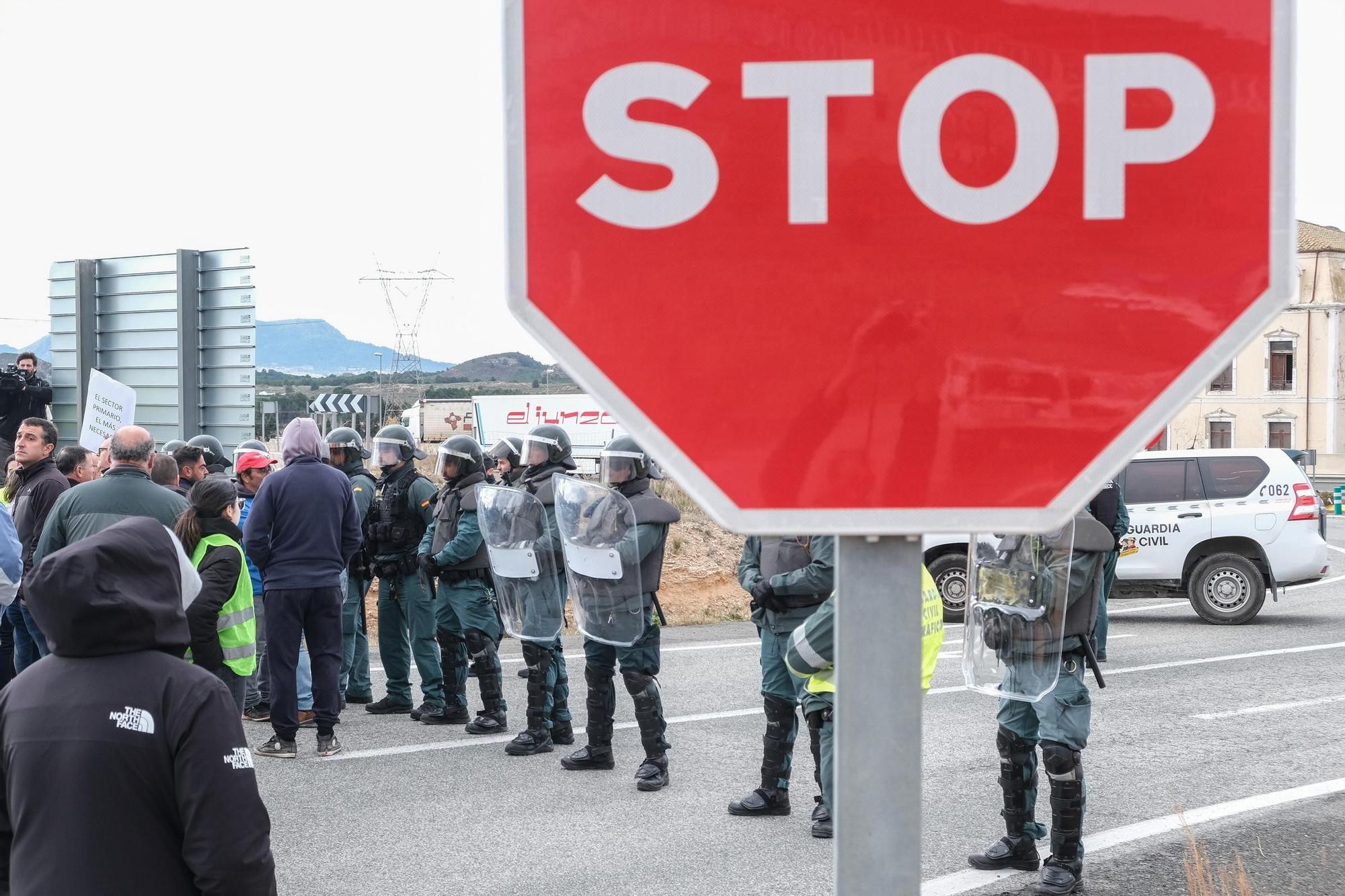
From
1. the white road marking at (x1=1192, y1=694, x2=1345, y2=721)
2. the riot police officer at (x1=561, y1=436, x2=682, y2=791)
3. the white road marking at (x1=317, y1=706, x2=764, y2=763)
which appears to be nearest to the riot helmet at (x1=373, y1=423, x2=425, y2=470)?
the white road marking at (x1=317, y1=706, x2=764, y2=763)

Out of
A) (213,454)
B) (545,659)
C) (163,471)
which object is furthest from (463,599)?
(213,454)

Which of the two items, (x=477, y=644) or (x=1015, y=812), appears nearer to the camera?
(x=1015, y=812)

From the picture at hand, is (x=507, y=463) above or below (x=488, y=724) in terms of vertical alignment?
above

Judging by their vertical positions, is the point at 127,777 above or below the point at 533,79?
below

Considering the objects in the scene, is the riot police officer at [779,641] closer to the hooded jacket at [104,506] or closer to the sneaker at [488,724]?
the sneaker at [488,724]

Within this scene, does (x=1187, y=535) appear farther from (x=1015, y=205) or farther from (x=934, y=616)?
(x=1015, y=205)

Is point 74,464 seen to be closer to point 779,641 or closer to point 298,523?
point 298,523

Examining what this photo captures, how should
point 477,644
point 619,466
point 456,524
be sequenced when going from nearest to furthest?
point 619,466 → point 477,644 → point 456,524

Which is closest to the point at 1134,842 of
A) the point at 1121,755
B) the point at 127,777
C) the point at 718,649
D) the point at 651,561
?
the point at 1121,755

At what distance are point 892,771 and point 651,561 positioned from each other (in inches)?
249

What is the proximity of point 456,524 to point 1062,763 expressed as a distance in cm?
500

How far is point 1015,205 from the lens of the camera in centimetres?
126

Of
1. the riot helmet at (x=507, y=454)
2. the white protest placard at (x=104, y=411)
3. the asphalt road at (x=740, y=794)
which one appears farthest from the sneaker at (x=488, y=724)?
the white protest placard at (x=104, y=411)

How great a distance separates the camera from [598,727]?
7629 mm
